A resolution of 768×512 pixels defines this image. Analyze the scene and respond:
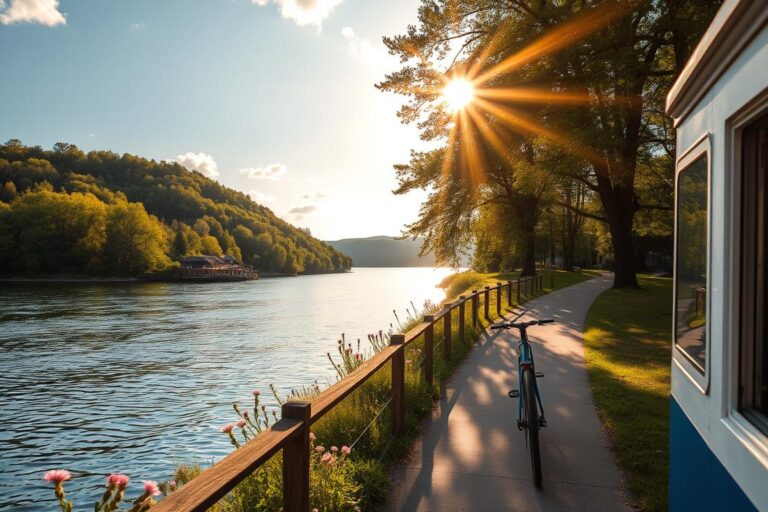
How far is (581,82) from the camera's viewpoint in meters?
16.0

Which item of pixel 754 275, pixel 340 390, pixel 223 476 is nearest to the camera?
pixel 754 275

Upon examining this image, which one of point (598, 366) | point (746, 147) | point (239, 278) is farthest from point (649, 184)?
point (239, 278)

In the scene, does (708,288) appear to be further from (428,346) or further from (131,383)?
(131,383)

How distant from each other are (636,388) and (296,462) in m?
6.53

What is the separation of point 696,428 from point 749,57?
1.78 meters

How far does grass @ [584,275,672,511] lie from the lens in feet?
16.5

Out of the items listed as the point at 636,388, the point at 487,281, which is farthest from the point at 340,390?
the point at 487,281

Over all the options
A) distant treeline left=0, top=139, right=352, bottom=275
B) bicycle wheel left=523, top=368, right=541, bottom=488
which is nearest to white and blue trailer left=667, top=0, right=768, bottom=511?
bicycle wheel left=523, top=368, right=541, bottom=488

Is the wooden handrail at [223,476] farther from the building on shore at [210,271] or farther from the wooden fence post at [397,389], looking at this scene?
the building on shore at [210,271]

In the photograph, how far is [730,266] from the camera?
2.22 m

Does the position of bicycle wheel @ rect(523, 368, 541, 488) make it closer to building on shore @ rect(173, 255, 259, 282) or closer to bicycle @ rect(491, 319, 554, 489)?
bicycle @ rect(491, 319, 554, 489)

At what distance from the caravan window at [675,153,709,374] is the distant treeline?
85.9 m

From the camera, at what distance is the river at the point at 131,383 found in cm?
924

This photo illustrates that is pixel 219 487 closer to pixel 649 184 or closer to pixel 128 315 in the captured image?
pixel 649 184
